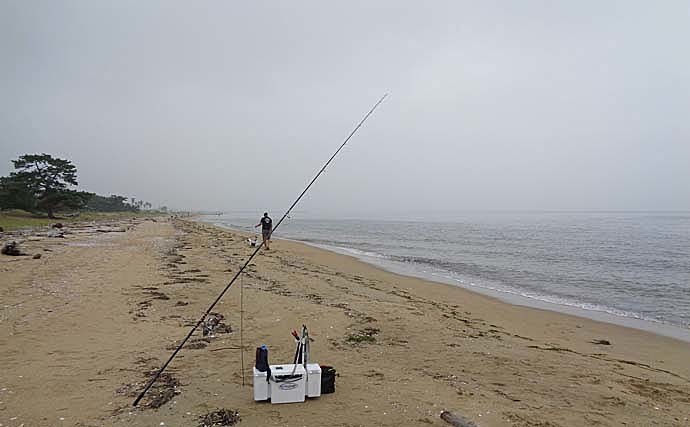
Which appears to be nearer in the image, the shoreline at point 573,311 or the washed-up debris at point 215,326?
the washed-up debris at point 215,326

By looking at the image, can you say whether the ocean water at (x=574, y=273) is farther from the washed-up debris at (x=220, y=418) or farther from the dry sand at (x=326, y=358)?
the washed-up debris at (x=220, y=418)

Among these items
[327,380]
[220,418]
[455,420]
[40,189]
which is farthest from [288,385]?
[40,189]

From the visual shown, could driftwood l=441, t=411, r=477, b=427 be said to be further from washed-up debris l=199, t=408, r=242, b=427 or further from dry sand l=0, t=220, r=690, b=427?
washed-up debris l=199, t=408, r=242, b=427

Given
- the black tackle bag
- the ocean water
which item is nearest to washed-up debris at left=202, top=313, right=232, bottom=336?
the black tackle bag

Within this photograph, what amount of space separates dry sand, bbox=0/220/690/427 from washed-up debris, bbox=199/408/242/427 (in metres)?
0.08

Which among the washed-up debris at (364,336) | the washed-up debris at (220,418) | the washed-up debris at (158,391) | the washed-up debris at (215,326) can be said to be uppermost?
the washed-up debris at (215,326)

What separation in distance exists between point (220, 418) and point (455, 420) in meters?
2.20

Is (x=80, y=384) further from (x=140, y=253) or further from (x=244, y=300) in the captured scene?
(x=140, y=253)

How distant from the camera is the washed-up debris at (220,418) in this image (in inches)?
152

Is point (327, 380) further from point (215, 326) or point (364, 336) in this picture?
point (215, 326)

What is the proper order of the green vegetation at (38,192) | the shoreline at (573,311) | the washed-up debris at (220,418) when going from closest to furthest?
the washed-up debris at (220,418) → the shoreline at (573,311) → the green vegetation at (38,192)

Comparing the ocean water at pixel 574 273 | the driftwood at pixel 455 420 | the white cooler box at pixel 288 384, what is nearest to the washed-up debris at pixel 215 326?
the white cooler box at pixel 288 384

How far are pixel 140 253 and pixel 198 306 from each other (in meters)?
9.69

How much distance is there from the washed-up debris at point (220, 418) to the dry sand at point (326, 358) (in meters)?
0.08
